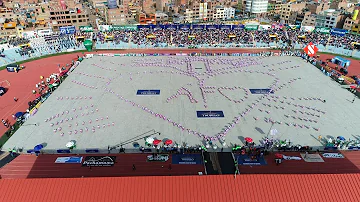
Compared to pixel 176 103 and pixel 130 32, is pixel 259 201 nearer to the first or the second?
pixel 176 103

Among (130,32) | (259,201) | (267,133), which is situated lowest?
(267,133)

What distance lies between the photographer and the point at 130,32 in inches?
3295

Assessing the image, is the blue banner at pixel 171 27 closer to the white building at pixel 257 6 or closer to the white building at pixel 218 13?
the white building at pixel 218 13

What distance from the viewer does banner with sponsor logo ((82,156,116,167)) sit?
28.0 meters

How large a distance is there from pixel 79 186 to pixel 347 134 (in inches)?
1369

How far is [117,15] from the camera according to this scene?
100500 millimetres

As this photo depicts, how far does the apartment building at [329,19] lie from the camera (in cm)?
9131

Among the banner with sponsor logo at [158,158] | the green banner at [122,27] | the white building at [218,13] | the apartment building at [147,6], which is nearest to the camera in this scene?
the banner with sponsor logo at [158,158]

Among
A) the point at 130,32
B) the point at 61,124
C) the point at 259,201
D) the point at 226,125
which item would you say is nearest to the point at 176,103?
the point at 226,125

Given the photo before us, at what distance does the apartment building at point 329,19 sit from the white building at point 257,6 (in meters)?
39.5

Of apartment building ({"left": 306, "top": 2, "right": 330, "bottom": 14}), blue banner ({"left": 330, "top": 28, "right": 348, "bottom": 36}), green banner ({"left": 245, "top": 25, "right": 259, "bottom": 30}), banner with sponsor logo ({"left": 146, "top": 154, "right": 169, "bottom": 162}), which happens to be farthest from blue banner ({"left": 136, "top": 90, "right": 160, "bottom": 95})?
apartment building ({"left": 306, "top": 2, "right": 330, "bottom": 14})

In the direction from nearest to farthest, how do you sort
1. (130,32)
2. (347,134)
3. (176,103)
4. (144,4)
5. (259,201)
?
(259,201) → (347,134) → (176,103) → (130,32) → (144,4)

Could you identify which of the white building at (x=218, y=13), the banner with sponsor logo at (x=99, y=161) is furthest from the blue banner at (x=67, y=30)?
the white building at (x=218, y=13)

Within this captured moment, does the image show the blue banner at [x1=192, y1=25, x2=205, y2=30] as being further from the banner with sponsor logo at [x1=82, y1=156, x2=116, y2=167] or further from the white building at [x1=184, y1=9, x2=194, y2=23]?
the banner with sponsor logo at [x1=82, y1=156, x2=116, y2=167]
